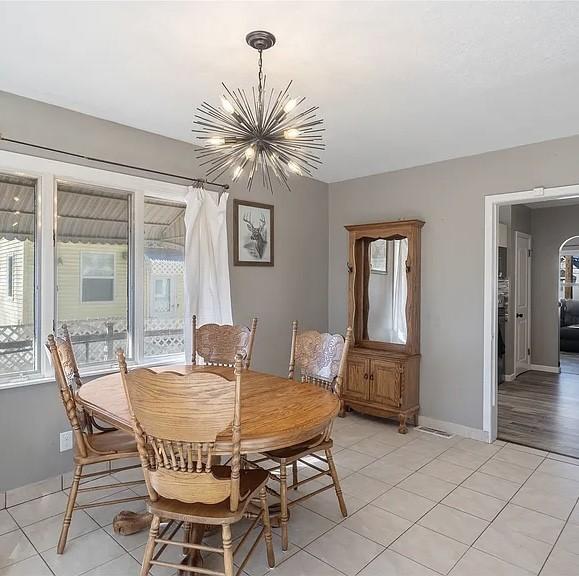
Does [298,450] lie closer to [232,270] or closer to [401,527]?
[401,527]

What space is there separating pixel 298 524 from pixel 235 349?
4.06 ft

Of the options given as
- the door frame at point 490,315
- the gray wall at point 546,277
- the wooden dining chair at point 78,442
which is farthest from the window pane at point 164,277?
the gray wall at point 546,277

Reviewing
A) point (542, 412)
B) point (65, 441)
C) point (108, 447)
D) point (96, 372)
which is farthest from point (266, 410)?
point (542, 412)

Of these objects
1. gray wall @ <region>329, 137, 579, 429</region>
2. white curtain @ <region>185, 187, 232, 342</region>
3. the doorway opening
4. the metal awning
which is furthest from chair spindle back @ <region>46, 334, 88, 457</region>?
the doorway opening

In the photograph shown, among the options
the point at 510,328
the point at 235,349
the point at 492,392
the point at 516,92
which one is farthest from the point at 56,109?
the point at 510,328

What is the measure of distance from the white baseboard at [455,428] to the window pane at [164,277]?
2.36 m

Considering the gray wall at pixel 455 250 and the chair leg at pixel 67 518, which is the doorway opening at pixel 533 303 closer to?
the gray wall at pixel 455 250

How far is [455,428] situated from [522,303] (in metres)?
3.29

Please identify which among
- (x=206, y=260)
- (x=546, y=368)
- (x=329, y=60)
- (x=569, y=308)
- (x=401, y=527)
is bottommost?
(x=401, y=527)

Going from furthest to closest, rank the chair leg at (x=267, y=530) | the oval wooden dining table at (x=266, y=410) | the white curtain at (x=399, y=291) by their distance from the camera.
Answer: the white curtain at (x=399, y=291) < the chair leg at (x=267, y=530) < the oval wooden dining table at (x=266, y=410)

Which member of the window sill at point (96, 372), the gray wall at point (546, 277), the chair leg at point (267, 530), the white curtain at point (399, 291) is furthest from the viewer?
the gray wall at point (546, 277)

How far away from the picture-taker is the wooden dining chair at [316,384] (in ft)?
7.41

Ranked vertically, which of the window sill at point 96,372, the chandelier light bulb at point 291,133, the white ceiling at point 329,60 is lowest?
the window sill at point 96,372

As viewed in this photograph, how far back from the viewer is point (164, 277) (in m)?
3.56
